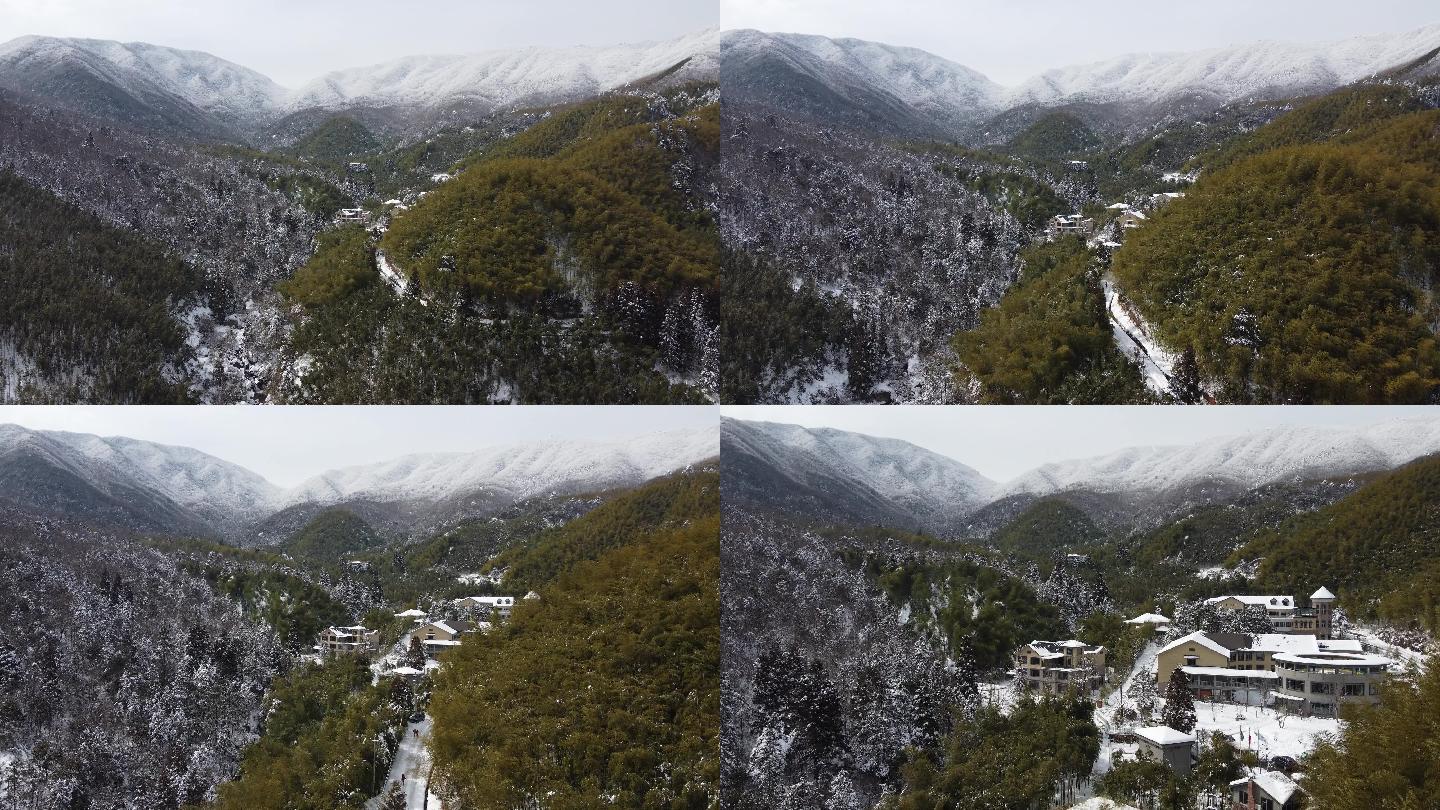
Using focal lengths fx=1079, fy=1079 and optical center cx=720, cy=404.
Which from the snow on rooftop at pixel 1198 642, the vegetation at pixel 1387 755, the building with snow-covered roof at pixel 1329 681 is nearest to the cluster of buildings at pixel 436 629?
the snow on rooftop at pixel 1198 642

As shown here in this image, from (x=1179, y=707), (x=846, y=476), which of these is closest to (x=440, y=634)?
(x=846, y=476)

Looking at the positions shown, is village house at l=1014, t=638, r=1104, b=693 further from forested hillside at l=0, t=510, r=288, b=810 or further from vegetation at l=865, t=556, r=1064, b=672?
forested hillside at l=0, t=510, r=288, b=810

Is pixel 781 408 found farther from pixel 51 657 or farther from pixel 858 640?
pixel 51 657

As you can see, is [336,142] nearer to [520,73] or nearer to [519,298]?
[520,73]

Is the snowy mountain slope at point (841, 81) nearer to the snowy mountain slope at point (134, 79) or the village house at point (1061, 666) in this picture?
the snowy mountain slope at point (134, 79)

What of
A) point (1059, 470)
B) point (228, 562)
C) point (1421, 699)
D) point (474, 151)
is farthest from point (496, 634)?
point (1421, 699)

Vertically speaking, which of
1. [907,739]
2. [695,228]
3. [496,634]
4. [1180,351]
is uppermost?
[695,228]

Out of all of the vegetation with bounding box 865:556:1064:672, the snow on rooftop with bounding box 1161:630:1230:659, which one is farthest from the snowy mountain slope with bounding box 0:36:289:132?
the snow on rooftop with bounding box 1161:630:1230:659

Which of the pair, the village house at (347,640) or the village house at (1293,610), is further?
the village house at (347,640)
